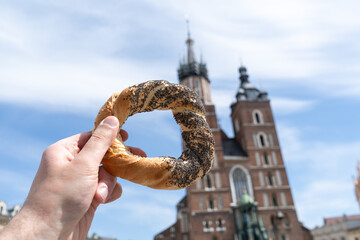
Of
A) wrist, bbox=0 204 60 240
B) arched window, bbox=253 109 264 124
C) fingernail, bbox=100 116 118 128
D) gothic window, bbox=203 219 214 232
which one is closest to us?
wrist, bbox=0 204 60 240

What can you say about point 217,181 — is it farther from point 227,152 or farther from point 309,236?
point 309,236

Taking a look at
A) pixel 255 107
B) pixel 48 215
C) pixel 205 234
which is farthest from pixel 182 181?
pixel 255 107

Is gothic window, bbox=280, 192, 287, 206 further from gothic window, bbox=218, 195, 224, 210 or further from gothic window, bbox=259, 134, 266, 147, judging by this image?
gothic window, bbox=218, 195, 224, 210

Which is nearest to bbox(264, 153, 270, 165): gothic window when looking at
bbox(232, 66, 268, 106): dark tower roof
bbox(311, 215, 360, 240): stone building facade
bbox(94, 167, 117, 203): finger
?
bbox(232, 66, 268, 106): dark tower roof

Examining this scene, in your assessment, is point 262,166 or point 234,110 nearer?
point 262,166

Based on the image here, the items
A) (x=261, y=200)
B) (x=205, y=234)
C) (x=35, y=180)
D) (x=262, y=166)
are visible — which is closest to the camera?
(x=35, y=180)

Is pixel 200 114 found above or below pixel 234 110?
below

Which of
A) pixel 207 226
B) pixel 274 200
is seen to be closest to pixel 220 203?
pixel 207 226

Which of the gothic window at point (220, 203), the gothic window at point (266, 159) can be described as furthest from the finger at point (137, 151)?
the gothic window at point (266, 159)
